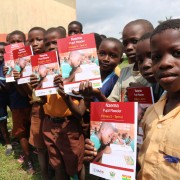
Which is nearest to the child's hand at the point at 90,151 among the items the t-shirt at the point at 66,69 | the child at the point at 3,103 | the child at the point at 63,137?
the t-shirt at the point at 66,69

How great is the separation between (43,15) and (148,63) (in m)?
15.9

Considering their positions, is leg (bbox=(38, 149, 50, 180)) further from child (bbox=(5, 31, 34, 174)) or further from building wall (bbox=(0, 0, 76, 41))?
building wall (bbox=(0, 0, 76, 41))

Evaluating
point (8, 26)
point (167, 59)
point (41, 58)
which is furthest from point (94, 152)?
point (8, 26)

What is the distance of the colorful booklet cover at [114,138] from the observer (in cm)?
136

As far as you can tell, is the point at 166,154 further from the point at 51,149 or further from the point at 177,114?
the point at 51,149

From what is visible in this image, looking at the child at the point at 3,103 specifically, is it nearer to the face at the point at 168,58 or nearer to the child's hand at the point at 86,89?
the child's hand at the point at 86,89

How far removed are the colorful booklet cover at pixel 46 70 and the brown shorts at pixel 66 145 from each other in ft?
1.27

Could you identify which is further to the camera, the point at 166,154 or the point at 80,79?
the point at 80,79

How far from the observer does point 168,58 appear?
1.12 meters

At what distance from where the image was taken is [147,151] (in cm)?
118

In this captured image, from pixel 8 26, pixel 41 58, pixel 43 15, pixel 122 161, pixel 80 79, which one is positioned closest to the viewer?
pixel 122 161

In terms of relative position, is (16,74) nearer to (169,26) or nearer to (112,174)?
(112,174)

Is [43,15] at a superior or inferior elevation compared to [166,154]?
superior

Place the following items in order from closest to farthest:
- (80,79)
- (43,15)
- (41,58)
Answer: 1. (80,79)
2. (41,58)
3. (43,15)
